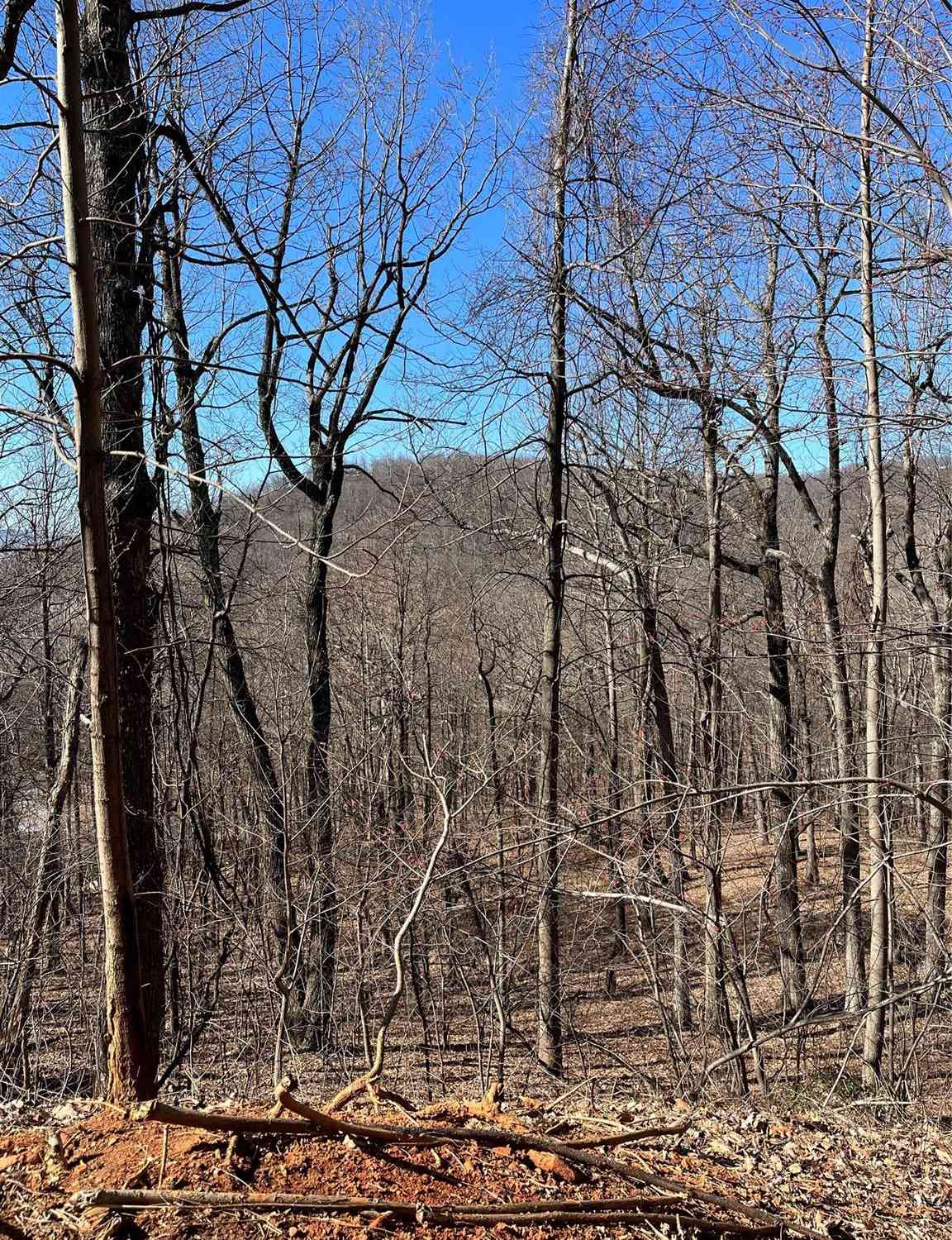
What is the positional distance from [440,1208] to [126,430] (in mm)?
5105

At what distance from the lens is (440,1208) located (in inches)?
85.7

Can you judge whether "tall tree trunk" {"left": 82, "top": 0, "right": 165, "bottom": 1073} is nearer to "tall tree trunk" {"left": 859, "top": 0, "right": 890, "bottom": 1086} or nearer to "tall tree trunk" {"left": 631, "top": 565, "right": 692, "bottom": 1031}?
"tall tree trunk" {"left": 631, "top": 565, "right": 692, "bottom": 1031}

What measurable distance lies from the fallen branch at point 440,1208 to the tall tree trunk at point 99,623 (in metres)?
0.63

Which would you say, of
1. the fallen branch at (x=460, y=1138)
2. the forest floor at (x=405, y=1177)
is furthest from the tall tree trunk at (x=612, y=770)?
the fallen branch at (x=460, y=1138)

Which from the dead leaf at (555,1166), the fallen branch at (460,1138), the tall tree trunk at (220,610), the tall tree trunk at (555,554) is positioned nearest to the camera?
the fallen branch at (460,1138)

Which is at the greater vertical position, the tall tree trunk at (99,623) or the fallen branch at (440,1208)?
the tall tree trunk at (99,623)

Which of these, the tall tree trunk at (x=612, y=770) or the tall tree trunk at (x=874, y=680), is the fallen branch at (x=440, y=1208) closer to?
the tall tree trunk at (x=874, y=680)

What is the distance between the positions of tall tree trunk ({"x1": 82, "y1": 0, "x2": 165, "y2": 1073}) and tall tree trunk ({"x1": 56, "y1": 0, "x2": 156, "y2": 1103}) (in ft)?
10.9

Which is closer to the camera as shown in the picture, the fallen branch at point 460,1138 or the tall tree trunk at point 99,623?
the fallen branch at point 460,1138

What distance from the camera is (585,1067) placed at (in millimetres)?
9570

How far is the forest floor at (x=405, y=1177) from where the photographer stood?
2.06 meters

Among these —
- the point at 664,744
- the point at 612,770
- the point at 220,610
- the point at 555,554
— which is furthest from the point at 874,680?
the point at 220,610

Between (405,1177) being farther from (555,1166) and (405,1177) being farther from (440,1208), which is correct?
(555,1166)

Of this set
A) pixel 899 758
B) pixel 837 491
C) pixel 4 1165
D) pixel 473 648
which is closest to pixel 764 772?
pixel 899 758
